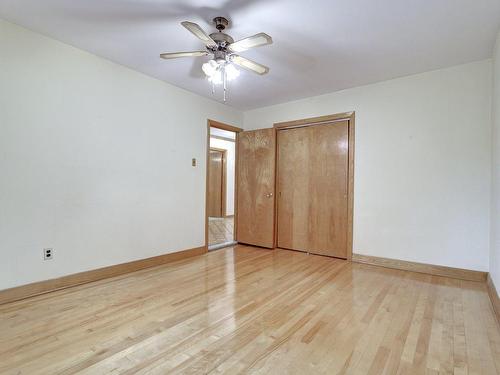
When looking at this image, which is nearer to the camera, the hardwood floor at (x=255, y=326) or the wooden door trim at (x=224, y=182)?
the hardwood floor at (x=255, y=326)

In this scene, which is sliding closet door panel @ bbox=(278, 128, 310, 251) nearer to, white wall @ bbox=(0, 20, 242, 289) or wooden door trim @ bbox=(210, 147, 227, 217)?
white wall @ bbox=(0, 20, 242, 289)

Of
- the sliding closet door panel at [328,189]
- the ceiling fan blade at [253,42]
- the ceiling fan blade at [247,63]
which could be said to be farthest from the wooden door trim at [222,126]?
the ceiling fan blade at [253,42]

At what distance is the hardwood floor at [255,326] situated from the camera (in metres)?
1.48

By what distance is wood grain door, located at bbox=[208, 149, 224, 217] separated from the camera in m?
7.82

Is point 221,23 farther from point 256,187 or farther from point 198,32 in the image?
point 256,187

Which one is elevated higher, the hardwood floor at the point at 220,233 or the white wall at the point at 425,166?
the white wall at the point at 425,166

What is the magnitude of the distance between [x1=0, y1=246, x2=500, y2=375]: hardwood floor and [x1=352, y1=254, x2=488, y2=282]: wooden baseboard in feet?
0.31

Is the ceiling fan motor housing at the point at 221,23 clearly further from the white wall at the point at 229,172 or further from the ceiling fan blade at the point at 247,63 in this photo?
the white wall at the point at 229,172

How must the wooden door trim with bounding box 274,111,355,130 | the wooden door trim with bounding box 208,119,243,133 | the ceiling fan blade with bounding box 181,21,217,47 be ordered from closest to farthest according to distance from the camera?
1. the ceiling fan blade with bounding box 181,21,217,47
2. the wooden door trim with bounding box 274,111,355,130
3. the wooden door trim with bounding box 208,119,243,133

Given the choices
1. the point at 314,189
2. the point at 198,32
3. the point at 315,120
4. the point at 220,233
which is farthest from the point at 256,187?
the point at 198,32

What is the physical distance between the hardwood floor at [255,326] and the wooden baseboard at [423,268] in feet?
0.31

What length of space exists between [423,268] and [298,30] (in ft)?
9.70

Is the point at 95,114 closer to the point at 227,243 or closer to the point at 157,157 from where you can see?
the point at 157,157

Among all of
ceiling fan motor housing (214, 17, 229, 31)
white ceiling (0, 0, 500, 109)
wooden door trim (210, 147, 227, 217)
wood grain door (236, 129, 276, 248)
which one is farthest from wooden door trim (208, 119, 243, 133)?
wooden door trim (210, 147, 227, 217)
